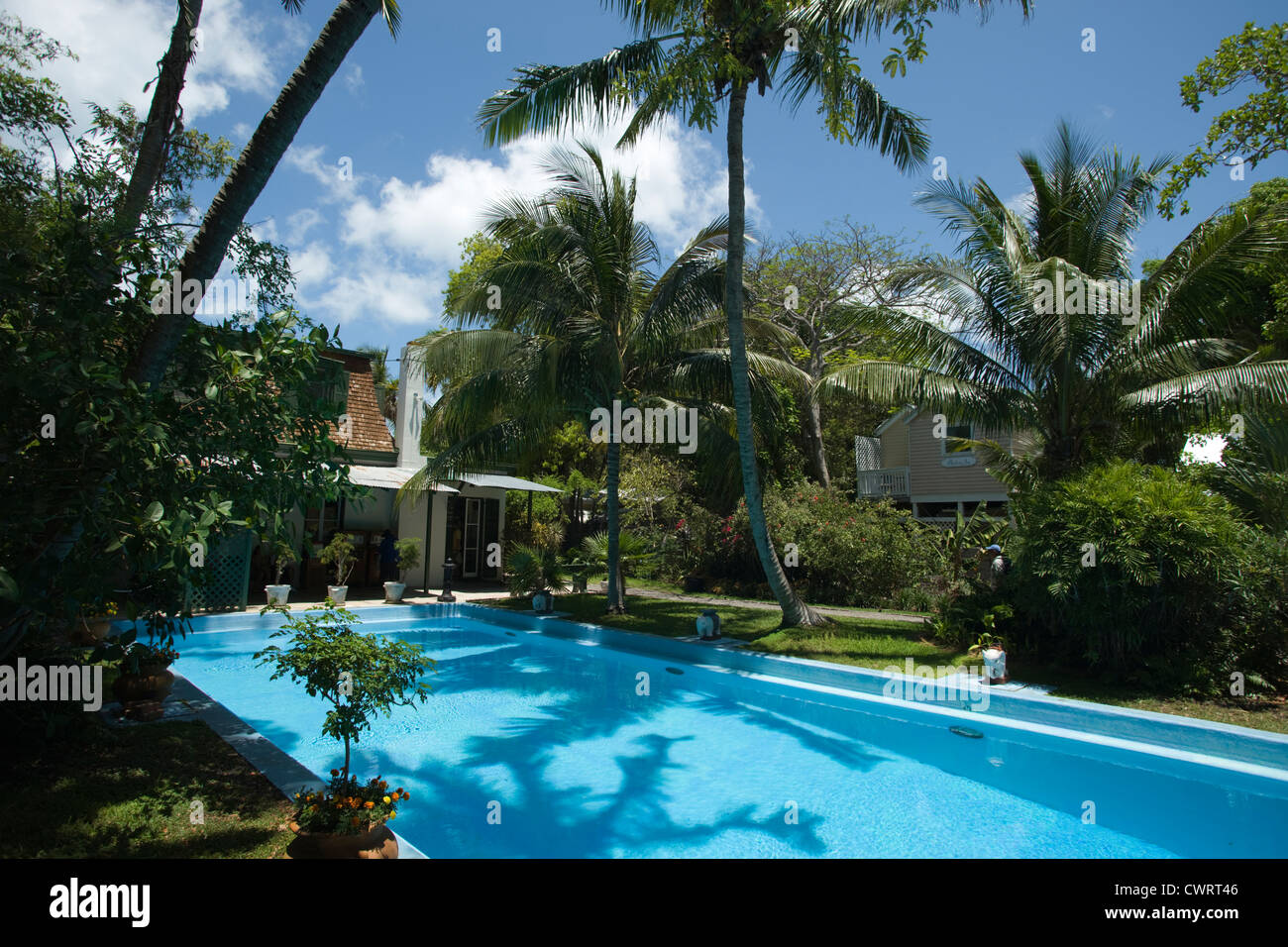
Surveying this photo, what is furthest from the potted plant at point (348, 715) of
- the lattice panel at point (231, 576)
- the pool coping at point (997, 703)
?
the lattice panel at point (231, 576)

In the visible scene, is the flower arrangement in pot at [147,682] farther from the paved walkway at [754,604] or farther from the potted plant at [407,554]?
the paved walkway at [754,604]

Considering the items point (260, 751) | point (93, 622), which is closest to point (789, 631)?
point (260, 751)

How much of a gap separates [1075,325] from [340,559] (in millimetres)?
15094

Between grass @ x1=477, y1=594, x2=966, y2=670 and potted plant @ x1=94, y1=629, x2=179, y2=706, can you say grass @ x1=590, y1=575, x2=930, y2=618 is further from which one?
potted plant @ x1=94, y1=629, x2=179, y2=706

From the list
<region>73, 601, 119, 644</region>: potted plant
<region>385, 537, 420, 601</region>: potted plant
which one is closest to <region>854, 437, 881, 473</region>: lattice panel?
<region>385, 537, 420, 601</region>: potted plant

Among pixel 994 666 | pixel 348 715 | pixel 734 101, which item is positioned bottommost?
pixel 994 666

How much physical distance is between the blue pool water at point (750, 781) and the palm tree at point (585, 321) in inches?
231

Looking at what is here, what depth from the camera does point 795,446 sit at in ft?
80.0

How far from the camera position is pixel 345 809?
3.99 metres

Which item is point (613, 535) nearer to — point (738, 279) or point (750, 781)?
point (738, 279)

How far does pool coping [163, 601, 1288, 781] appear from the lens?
6.65 m

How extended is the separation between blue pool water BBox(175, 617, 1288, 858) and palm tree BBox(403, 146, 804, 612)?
5856 millimetres
